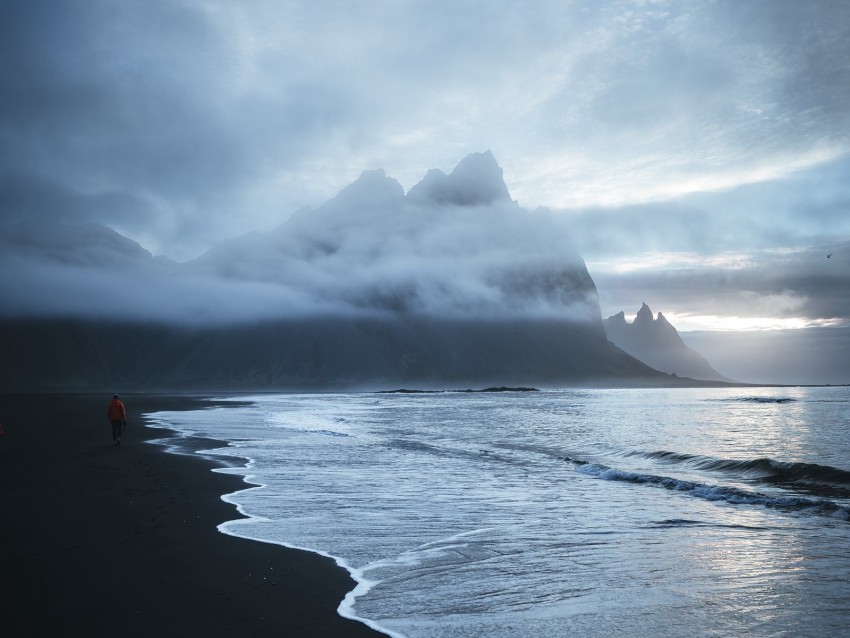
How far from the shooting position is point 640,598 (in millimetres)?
8047

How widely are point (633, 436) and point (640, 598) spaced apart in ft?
108

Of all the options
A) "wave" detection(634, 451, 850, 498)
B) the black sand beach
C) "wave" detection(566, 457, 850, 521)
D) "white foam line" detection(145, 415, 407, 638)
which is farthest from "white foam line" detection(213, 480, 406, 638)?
"wave" detection(634, 451, 850, 498)

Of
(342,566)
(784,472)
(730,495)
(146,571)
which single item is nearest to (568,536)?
(342,566)

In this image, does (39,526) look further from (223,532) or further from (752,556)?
(752,556)

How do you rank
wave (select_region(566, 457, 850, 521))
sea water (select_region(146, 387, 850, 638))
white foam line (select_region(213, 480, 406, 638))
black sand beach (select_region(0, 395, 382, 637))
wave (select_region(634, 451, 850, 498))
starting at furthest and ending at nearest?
1. wave (select_region(634, 451, 850, 498))
2. wave (select_region(566, 457, 850, 521))
3. sea water (select_region(146, 387, 850, 638))
4. white foam line (select_region(213, 480, 406, 638))
5. black sand beach (select_region(0, 395, 382, 637))

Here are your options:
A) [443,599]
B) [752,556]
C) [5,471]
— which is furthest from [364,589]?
[5,471]

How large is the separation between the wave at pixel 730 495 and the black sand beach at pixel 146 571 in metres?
12.0

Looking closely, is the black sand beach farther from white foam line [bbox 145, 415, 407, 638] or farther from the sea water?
the sea water

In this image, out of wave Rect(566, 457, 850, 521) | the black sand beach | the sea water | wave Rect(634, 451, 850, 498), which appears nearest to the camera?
the black sand beach

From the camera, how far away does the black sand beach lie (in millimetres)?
6684

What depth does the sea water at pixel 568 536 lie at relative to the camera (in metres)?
7.39

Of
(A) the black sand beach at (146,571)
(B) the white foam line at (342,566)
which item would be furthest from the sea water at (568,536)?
(A) the black sand beach at (146,571)

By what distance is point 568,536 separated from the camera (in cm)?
1187

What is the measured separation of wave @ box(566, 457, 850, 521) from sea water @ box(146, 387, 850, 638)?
0.08 meters
